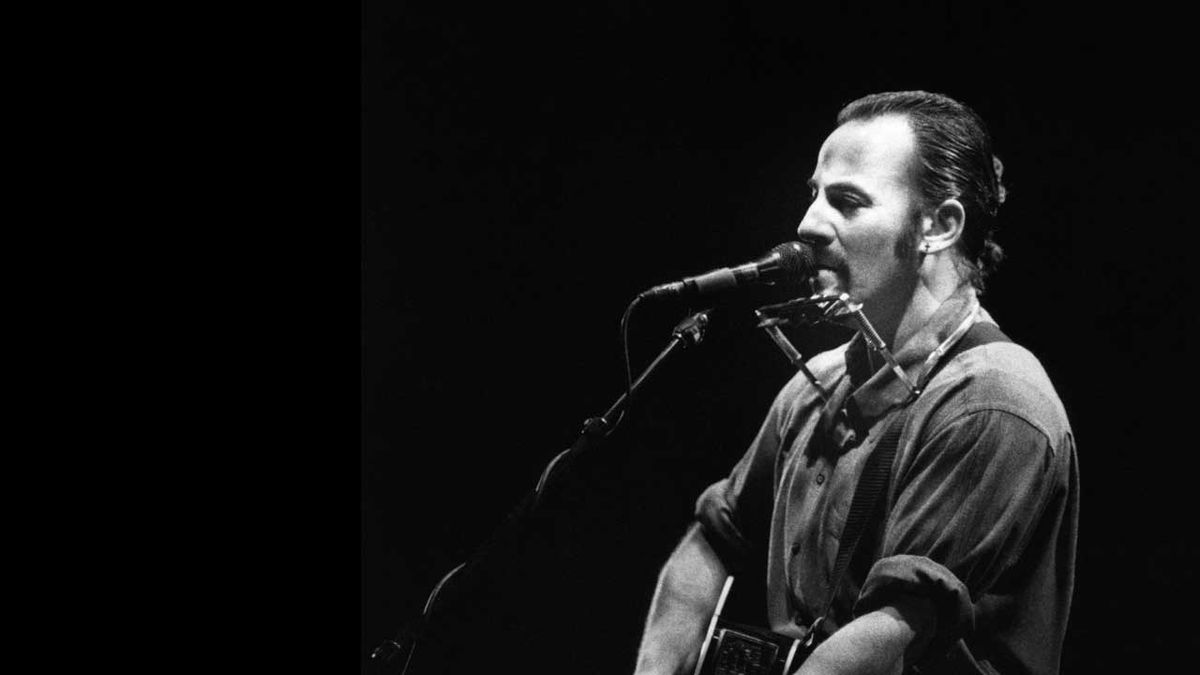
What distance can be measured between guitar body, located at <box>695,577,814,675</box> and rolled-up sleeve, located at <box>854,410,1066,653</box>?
0.16 metres

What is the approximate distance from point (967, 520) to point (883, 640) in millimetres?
225

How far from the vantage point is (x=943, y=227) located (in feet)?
7.16

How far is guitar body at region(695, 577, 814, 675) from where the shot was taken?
210 centimetres

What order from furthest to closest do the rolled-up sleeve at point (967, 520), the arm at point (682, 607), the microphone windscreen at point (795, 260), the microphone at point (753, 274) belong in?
1. the arm at point (682, 607)
2. the microphone windscreen at point (795, 260)
3. the microphone at point (753, 274)
4. the rolled-up sleeve at point (967, 520)

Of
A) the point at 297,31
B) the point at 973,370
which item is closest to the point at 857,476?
the point at 973,370

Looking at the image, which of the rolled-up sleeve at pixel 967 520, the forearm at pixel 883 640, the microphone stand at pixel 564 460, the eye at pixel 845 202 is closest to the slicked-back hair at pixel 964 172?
the eye at pixel 845 202

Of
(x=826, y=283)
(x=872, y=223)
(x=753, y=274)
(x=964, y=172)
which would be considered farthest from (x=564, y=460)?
(x=964, y=172)

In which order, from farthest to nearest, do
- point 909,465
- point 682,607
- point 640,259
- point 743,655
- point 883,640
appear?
point 640,259
point 682,607
point 743,655
point 909,465
point 883,640

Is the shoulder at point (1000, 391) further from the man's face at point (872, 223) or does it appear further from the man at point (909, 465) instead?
the man's face at point (872, 223)

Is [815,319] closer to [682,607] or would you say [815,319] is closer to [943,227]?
[943,227]

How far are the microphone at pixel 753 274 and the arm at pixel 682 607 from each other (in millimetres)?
566

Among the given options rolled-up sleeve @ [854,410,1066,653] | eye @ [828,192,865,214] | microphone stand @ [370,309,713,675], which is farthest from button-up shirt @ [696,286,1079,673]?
microphone stand @ [370,309,713,675]

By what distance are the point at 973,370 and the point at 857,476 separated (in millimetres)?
263

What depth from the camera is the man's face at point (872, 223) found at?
7.18 ft
